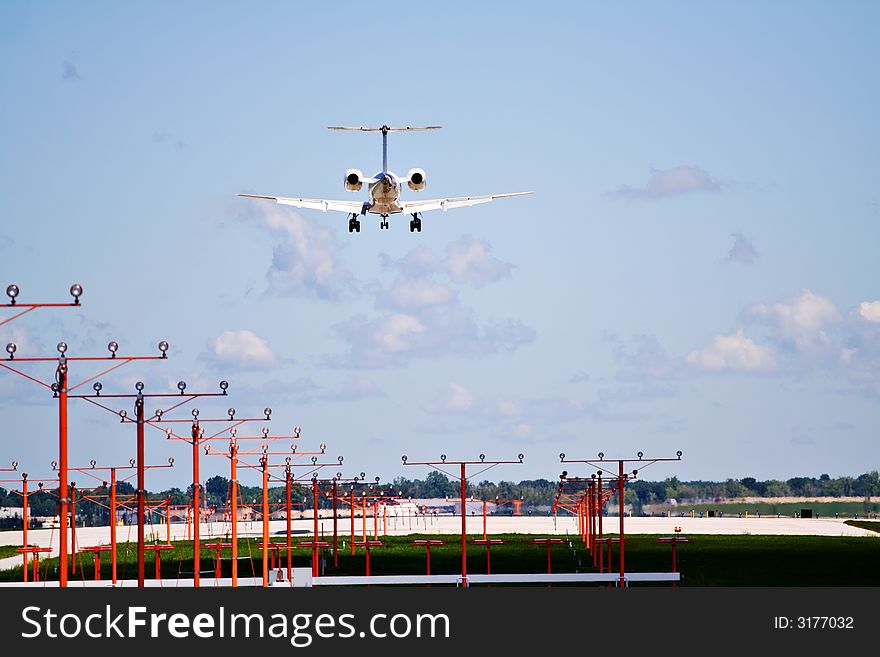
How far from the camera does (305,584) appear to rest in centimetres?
7875

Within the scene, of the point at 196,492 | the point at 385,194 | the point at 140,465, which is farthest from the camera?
the point at 385,194

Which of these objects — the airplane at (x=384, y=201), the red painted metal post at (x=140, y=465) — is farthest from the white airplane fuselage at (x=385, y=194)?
the red painted metal post at (x=140, y=465)

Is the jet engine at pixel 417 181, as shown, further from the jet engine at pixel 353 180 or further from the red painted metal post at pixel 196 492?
the red painted metal post at pixel 196 492

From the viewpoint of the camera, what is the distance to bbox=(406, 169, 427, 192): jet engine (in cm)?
9862

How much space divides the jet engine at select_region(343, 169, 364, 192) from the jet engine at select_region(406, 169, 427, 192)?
9.28ft

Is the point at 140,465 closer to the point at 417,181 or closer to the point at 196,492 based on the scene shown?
the point at 196,492

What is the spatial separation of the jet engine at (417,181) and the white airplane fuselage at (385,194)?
4.46 ft

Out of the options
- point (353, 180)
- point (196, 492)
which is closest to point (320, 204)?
point (353, 180)

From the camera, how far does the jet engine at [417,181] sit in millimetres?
98625

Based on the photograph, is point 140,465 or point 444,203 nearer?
point 140,465

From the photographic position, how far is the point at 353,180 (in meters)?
98.8

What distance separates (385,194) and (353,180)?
3.34 metres
